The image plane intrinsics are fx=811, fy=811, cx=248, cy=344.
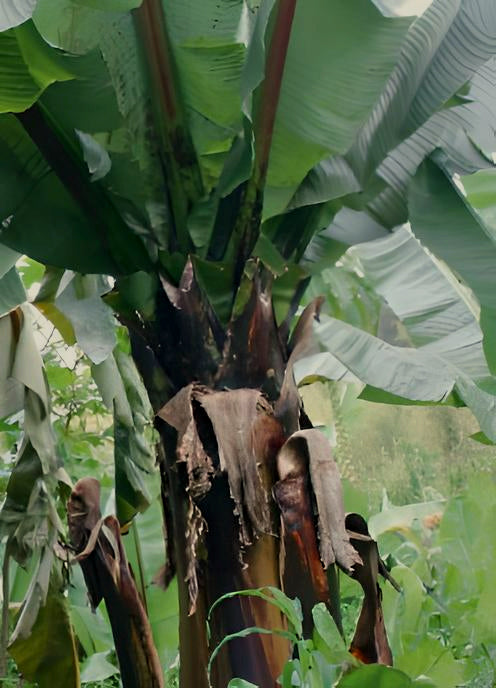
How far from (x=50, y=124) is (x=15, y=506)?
2.54ft

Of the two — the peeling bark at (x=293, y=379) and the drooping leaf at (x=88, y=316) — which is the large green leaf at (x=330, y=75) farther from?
the drooping leaf at (x=88, y=316)

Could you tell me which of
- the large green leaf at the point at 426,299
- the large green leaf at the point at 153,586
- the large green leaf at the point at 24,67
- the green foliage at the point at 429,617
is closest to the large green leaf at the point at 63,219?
the large green leaf at the point at 24,67

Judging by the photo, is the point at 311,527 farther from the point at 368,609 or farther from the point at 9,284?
the point at 9,284

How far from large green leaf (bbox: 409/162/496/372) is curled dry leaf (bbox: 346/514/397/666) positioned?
308 mm

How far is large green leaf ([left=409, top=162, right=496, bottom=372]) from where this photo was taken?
46.2 inches

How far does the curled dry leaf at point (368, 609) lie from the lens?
3.52 feet

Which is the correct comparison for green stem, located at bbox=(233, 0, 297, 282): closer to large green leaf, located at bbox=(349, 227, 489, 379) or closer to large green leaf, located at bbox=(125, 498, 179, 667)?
large green leaf, located at bbox=(349, 227, 489, 379)

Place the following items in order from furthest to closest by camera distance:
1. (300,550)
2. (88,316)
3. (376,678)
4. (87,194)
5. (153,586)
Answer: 1. (153,586)
2. (88,316)
3. (87,194)
4. (300,550)
5. (376,678)

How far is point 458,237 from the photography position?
1.22 metres

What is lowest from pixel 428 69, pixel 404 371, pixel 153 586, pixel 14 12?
pixel 153 586

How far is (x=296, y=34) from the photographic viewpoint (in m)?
1.07

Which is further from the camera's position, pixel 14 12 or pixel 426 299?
pixel 426 299

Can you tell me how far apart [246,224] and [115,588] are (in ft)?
2.45

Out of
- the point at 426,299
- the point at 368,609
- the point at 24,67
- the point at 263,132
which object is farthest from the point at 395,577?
the point at 24,67
